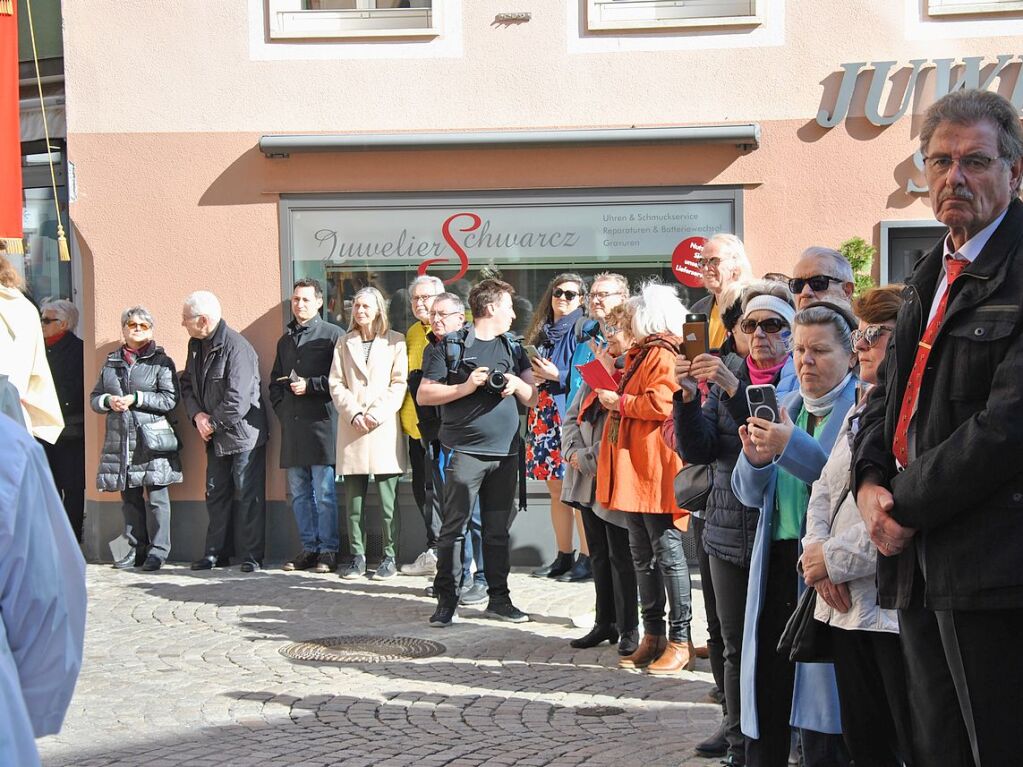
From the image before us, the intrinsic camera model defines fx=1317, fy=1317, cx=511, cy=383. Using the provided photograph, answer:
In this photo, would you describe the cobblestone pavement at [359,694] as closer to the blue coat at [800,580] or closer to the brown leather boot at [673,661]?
the brown leather boot at [673,661]

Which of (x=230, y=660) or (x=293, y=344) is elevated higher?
(x=293, y=344)

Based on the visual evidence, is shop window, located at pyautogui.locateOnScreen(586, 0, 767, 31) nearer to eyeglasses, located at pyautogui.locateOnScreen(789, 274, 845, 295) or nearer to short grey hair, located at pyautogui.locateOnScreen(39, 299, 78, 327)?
short grey hair, located at pyautogui.locateOnScreen(39, 299, 78, 327)

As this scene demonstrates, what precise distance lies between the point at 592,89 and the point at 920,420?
8.14 m

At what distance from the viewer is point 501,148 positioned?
1088 centimetres

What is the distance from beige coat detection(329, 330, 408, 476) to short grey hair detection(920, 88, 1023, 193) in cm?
739

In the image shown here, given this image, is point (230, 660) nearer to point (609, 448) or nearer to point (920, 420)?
point (609, 448)

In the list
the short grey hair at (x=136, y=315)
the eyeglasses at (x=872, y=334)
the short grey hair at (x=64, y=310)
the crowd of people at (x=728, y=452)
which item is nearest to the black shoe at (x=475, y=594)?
the crowd of people at (x=728, y=452)

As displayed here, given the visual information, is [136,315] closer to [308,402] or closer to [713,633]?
[308,402]

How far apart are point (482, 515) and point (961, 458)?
5680mm

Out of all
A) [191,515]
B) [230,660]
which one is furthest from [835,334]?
[191,515]

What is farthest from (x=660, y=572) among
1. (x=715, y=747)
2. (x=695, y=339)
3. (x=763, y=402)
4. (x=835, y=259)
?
(x=763, y=402)

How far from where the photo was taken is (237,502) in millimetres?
10719

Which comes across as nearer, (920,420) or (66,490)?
(920,420)

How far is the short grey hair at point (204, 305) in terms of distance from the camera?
1062 centimetres
